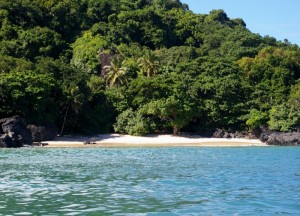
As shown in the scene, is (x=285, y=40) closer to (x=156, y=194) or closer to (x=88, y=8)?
(x=88, y=8)

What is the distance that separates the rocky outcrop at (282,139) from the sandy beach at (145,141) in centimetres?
99

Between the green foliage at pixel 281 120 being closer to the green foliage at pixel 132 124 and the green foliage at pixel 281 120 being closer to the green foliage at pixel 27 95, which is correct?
the green foliage at pixel 132 124

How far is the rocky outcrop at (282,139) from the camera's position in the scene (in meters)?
53.2

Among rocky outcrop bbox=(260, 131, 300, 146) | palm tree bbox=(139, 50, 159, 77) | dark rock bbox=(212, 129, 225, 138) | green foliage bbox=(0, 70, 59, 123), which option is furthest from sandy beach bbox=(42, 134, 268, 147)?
palm tree bbox=(139, 50, 159, 77)

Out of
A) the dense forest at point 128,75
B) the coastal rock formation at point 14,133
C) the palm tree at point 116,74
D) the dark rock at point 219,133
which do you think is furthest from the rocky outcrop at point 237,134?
the coastal rock formation at point 14,133

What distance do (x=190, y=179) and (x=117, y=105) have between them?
4022 cm

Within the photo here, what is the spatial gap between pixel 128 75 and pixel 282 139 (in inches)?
993

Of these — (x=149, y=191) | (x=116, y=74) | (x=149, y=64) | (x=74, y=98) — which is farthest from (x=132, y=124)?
(x=149, y=191)

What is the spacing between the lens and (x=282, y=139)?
53625mm

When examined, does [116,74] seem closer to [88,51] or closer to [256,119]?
[88,51]

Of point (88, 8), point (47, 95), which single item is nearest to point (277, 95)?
point (47, 95)

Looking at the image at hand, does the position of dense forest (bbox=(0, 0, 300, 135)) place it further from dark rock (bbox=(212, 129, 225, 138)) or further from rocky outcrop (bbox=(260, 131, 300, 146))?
dark rock (bbox=(212, 129, 225, 138))

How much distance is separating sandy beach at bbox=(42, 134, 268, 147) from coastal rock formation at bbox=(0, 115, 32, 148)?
208 centimetres

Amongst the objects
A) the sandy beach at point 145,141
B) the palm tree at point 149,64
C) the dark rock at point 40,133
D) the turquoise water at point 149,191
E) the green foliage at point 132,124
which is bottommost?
the turquoise water at point 149,191
